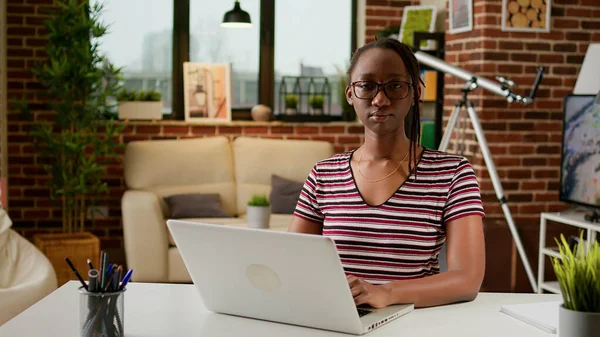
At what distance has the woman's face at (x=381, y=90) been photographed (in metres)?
1.83

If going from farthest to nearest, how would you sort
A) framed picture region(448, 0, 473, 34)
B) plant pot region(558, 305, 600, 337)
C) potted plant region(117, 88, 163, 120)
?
potted plant region(117, 88, 163, 120)
framed picture region(448, 0, 473, 34)
plant pot region(558, 305, 600, 337)

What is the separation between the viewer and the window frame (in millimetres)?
5887

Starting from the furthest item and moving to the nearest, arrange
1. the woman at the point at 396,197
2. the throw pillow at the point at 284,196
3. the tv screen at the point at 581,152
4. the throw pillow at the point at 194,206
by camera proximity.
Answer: the throw pillow at the point at 284,196 < the throw pillow at the point at 194,206 < the tv screen at the point at 581,152 < the woman at the point at 396,197

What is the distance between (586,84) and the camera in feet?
14.6

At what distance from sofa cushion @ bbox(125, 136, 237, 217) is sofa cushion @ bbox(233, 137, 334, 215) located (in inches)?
2.5

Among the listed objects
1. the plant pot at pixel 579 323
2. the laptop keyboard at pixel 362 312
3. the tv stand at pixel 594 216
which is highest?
the plant pot at pixel 579 323

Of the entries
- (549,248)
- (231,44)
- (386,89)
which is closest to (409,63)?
(386,89)

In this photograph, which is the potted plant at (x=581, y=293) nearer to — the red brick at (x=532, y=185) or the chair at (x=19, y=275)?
the chair at (x=19, y=275)

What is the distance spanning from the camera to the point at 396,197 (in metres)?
1.89

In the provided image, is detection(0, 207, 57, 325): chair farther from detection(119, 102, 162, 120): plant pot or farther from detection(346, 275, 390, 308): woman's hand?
detection(346, 275, 390, 308): woman's hand

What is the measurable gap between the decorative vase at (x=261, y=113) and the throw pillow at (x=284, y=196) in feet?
2.33

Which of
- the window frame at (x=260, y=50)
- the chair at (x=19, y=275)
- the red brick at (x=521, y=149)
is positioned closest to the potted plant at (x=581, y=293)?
the chair at (x=19, y=275)

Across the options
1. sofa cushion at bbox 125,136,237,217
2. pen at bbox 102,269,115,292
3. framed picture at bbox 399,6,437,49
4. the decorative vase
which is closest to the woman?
pen at bbox 102,269,115,292

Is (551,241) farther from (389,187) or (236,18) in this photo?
(389,187)
